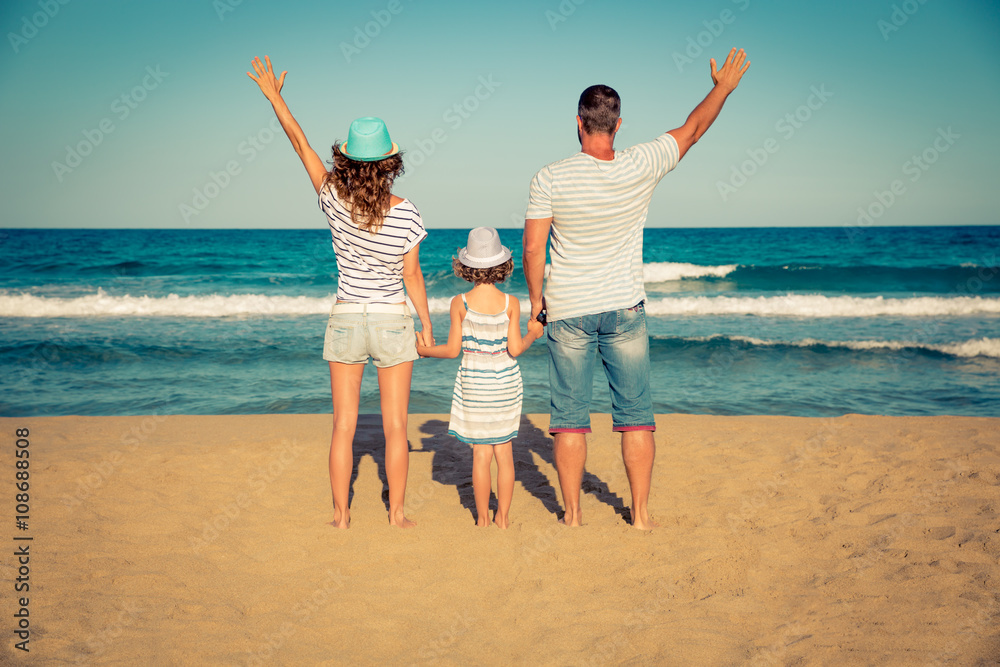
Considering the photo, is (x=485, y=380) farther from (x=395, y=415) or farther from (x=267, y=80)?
(x=267, y=80)

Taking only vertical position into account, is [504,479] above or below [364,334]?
below

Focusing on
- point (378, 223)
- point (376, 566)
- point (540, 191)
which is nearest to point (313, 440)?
point (376, 566)

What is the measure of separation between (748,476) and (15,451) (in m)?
5.63

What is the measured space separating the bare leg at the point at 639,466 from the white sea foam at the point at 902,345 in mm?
7725

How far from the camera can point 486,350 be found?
331 cm

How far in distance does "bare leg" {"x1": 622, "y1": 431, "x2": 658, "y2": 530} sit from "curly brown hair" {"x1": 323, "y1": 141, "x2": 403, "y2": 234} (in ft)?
5.79

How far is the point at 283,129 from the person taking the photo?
319cm

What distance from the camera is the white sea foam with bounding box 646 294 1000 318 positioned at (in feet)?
47.9

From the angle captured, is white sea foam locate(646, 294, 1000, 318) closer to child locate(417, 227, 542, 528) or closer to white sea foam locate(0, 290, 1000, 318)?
white sea foam locate(0, 290, 1000, 318)

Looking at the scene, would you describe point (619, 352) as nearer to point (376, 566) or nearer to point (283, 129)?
point (376, 566)

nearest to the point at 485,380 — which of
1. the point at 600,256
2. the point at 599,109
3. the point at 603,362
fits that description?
the point at 603,362

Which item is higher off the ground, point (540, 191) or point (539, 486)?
point (540, 191)

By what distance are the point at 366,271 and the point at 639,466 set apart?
1821 mm

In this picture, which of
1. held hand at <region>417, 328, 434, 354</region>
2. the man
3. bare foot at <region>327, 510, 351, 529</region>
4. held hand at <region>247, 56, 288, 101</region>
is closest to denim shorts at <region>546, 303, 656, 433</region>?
the man
